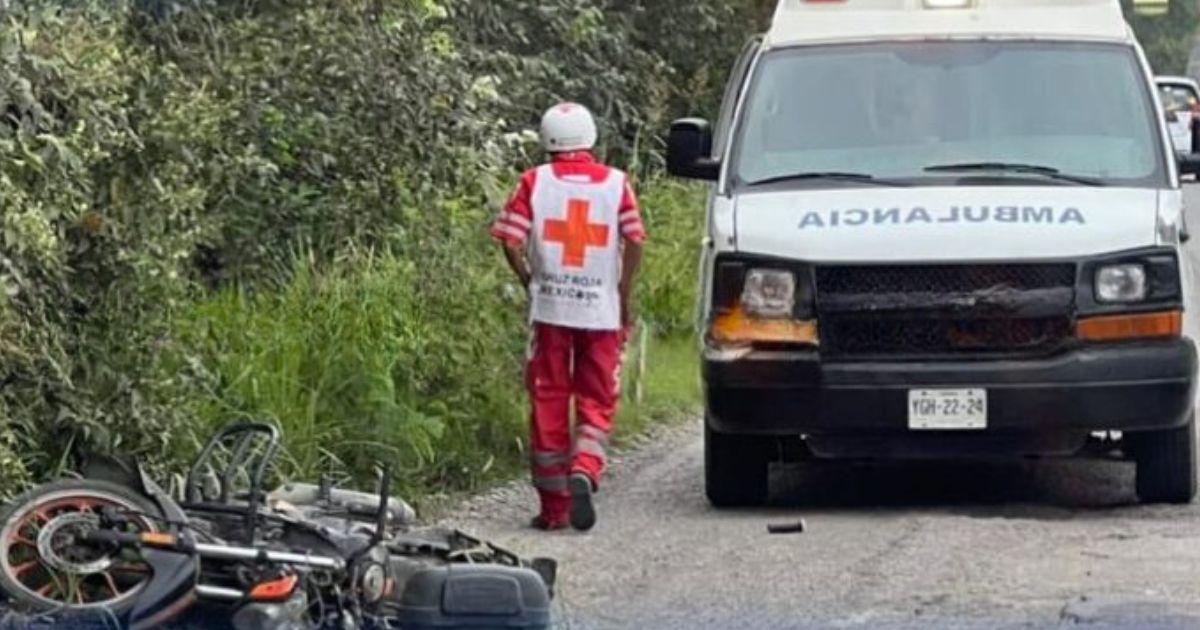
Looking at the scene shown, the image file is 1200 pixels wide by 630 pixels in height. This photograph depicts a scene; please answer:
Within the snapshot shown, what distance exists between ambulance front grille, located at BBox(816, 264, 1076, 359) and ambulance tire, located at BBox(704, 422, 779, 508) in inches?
26.7

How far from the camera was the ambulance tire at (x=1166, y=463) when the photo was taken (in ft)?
32.5

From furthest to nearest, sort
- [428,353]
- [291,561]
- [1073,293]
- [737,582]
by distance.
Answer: [428,353] < [1073,293] < [737,582] < [291,561]

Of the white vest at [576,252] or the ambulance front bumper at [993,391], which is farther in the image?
the white vest at [576,252]

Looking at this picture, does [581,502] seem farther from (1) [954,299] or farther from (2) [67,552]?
(2) [67,552]

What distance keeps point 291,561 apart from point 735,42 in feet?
48.8

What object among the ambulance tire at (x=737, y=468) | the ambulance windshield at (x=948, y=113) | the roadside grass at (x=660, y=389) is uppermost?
the ambulance windshield at (x=948, y=113)

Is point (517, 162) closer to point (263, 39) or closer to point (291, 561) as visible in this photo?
point (263, 39)

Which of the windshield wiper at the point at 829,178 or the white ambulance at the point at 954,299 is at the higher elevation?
the windshield wiper at the point at 829,178

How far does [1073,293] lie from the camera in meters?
9.46

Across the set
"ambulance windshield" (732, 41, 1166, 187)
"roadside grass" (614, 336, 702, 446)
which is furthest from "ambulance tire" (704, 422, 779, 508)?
"roadside grass" (614, 336, 702, 446)

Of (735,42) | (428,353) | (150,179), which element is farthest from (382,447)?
(735,42)

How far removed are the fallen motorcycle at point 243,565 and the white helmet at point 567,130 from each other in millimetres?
2164

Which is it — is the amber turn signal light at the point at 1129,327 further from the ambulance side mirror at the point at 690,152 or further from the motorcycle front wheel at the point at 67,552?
the motorcycle front wheel at the point at 67,552

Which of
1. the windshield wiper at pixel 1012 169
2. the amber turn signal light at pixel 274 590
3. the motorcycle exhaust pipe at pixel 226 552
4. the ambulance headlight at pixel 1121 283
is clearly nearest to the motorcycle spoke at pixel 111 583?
the motorcycle exhaust pipe at pixel 226 552
